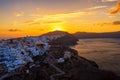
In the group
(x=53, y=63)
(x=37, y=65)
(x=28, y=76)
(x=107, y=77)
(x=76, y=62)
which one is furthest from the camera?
(x=76, y=62)

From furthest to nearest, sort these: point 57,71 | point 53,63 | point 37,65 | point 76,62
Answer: point 76,62 → point 53,63 → point 37,65 → point 57,71

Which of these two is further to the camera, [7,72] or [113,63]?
[113,63]

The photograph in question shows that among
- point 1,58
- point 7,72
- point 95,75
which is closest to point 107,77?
point 95,75

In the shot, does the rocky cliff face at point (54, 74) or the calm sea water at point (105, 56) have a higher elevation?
the rocky cliff face at point (54, 74)

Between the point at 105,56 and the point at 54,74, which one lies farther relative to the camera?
the point at 105,56

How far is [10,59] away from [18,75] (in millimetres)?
17897

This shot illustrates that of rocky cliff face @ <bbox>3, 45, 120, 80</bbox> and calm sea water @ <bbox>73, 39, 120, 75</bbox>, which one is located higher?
rocky cliff face @ <bbox>3, 45, 120, 80</bbox>

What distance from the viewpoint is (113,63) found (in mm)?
76250

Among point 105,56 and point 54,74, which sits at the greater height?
point 54,74

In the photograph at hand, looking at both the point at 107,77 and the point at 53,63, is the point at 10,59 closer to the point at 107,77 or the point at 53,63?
the point at 53,63

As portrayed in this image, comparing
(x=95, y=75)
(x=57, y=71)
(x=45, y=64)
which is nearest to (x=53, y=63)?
(x=45, y=64)

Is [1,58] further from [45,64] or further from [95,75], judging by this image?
[95,75]

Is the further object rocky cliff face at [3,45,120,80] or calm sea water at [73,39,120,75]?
calm sea water at [73,39,120,75]

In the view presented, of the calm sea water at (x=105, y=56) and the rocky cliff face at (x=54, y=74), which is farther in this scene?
the calm sea water at (x=105, y=56)
